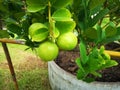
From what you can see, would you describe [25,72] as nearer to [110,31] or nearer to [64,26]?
[110,31]

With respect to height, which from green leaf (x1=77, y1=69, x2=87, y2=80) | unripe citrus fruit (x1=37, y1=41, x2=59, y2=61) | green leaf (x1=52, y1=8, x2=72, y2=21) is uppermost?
green leaf (x1=52, y1=8, x2=72, y2=21)

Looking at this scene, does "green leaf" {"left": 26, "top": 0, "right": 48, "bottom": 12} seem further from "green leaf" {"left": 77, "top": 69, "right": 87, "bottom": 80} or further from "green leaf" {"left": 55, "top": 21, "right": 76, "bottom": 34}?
"green leaf" {"left": 77, "top": 69, "right": 87, "bottom": 80}

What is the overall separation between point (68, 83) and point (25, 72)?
608 mm

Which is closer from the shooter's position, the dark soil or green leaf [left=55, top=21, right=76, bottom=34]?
green leaf [left=55, top=21, right=76, bottom=34]

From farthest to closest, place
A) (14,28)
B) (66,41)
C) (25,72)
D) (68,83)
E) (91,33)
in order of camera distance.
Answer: (25,72) < (68,83) < (14,28) < (91,33) < (66,41)

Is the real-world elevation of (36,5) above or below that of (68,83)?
above

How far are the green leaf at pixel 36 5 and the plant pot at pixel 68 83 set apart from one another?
3.34ft

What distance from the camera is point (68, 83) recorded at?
166 centimetres

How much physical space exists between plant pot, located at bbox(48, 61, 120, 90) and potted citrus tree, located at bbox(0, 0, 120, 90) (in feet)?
2.40

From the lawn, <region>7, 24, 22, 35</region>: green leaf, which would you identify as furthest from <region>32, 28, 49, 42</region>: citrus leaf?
the lawn

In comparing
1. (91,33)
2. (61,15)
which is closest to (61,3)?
(61,15)

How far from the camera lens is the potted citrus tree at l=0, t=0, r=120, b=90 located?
60 centimetres

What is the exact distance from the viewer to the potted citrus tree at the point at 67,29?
0.60 metres

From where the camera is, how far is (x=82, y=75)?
75cm
